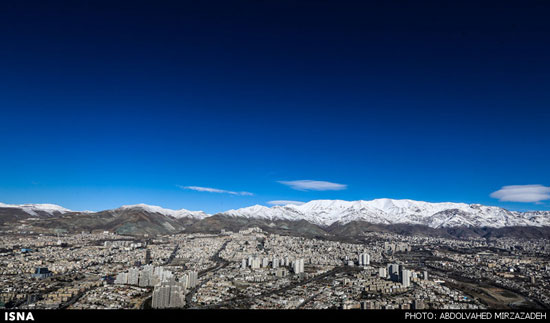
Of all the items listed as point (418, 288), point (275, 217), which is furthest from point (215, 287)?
point (275, 217)

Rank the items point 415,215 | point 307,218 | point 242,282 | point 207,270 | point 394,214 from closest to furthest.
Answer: point 242,282
point 207,270
point 307,218
point 415,215
point 394,214

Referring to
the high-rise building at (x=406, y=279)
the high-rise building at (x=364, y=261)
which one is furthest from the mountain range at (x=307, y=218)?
the high-rise building at (x=406, y=279)

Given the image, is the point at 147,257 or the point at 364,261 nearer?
the point at 147,257

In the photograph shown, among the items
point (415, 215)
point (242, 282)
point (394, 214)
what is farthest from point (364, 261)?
point (394, 214)

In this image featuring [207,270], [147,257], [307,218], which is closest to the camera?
[207,270]

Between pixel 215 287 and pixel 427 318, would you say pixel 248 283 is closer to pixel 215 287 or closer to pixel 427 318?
pixel 215 287

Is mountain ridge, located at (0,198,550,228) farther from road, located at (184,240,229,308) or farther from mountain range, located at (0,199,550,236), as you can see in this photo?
road, located at (184,240,229,308)

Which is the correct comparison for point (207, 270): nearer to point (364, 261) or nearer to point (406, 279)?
point (406, 279)

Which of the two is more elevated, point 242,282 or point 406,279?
point 406,279
